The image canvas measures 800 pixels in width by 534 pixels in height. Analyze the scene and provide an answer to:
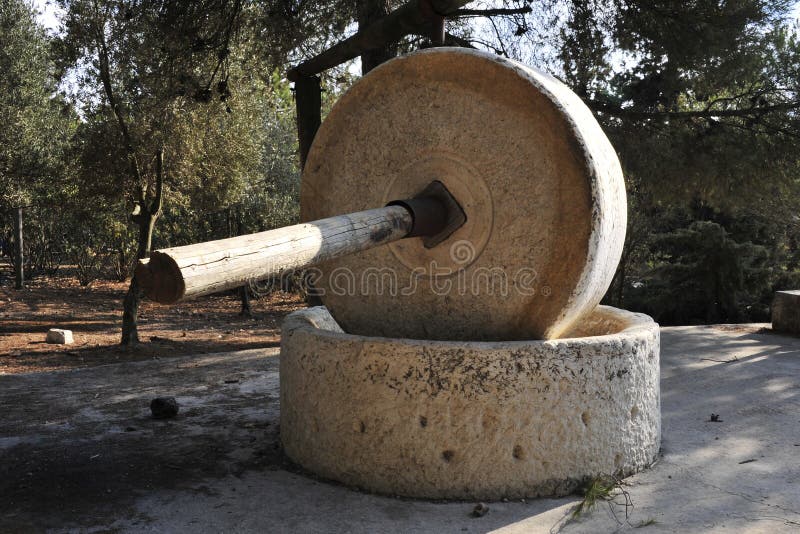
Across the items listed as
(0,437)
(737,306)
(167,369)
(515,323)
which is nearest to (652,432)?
(515,323)

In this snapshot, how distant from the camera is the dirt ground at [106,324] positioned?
28.9ft

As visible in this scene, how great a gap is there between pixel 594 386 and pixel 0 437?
3266 mm

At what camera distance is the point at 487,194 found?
3.50 m

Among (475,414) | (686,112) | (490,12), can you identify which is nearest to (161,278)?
(475,414)

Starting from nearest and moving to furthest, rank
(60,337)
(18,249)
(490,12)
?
(490,12), (60,337), (18,249)

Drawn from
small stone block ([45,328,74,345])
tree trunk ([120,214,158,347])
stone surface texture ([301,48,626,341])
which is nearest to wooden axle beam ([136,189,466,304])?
stone surface texture ([301,48,626,341])

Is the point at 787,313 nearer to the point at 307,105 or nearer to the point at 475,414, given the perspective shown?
the point at 307,105

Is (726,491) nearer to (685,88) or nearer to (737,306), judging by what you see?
(685,88)

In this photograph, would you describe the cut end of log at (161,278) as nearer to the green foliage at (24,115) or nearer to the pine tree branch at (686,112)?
the pine tree branch at (686,112)

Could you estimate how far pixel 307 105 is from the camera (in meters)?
6.94

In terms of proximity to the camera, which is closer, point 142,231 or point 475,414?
point 475,414

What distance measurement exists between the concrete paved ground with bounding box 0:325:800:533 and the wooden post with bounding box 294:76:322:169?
2688 mm

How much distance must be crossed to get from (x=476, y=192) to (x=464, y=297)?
543mm

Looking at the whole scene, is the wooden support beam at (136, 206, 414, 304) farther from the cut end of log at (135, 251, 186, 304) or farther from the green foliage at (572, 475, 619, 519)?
the green foliage at (572, 475, 619, 519)
